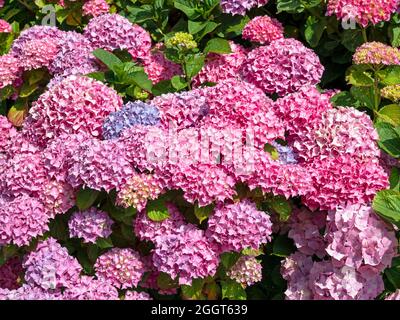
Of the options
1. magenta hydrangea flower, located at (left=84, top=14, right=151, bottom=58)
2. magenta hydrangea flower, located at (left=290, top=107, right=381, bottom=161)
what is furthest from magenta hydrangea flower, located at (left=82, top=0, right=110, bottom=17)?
magenta hydrangea flower, located at (left=290, top=107, right=381, bottom=161)

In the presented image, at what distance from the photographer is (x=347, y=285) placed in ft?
7.80

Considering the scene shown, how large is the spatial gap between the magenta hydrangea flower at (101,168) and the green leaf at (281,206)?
1.77ft

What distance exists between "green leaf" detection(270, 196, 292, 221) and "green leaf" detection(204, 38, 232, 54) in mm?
963

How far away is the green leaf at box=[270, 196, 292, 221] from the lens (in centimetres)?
253

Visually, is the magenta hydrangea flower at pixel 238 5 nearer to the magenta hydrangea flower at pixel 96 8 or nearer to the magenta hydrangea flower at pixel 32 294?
the magenta hydrangea flower at pixel 96 8

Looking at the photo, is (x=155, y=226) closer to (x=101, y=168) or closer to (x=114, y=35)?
(x=101, y=168)

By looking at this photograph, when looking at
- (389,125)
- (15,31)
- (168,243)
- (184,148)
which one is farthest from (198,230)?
(15,31)

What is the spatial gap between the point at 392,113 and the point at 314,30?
74 cm

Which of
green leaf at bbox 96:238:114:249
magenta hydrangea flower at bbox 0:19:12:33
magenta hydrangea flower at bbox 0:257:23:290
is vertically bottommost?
magenta hydrangea flower at bbox 0:257:23:290

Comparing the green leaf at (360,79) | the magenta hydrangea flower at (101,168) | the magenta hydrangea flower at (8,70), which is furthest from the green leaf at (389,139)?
the magenta hydrangea flower at (8,70)

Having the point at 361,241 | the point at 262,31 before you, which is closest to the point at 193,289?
the point at 361,241

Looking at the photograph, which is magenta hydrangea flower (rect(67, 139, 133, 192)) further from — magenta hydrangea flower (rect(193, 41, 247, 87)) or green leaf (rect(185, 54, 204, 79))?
magenta hydrangea flower (rect(193, 41, 247, 87))

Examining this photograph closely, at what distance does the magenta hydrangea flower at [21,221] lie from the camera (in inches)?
96.1

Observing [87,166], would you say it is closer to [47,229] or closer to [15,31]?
[47,229]
